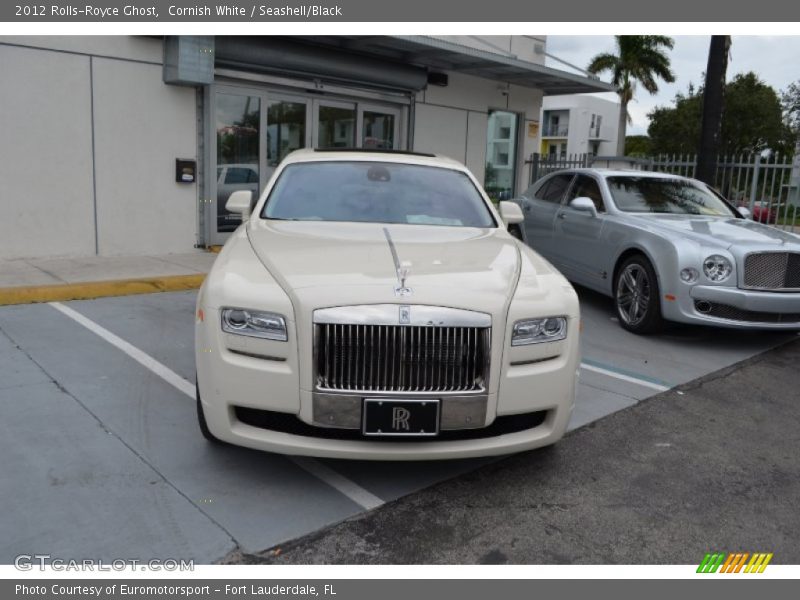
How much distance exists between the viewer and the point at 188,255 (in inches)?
381

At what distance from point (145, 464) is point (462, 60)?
9916mm

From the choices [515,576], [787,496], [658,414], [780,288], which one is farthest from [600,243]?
[515,576]

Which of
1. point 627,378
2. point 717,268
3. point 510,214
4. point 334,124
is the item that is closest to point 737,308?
point 717,268

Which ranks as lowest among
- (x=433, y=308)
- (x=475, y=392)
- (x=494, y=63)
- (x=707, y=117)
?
(x=475, y=392)

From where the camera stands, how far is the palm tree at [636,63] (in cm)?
3988

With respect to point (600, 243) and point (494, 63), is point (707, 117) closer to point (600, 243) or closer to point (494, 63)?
point (494, 63)

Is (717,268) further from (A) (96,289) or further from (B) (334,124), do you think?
(B) (334,124)

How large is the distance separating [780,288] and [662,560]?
171 inches

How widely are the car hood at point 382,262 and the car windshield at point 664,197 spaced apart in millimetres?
3796

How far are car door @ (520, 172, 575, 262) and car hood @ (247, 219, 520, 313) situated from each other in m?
4.30

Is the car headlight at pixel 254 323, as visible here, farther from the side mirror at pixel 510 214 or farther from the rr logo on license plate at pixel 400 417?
the side mirror at pixel 510 214

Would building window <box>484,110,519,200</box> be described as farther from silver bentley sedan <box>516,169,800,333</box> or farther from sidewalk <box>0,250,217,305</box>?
sidewalk <box>0,250,217,305</box>

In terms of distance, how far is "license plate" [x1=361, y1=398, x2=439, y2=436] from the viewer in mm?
3117

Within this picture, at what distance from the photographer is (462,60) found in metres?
11.9
